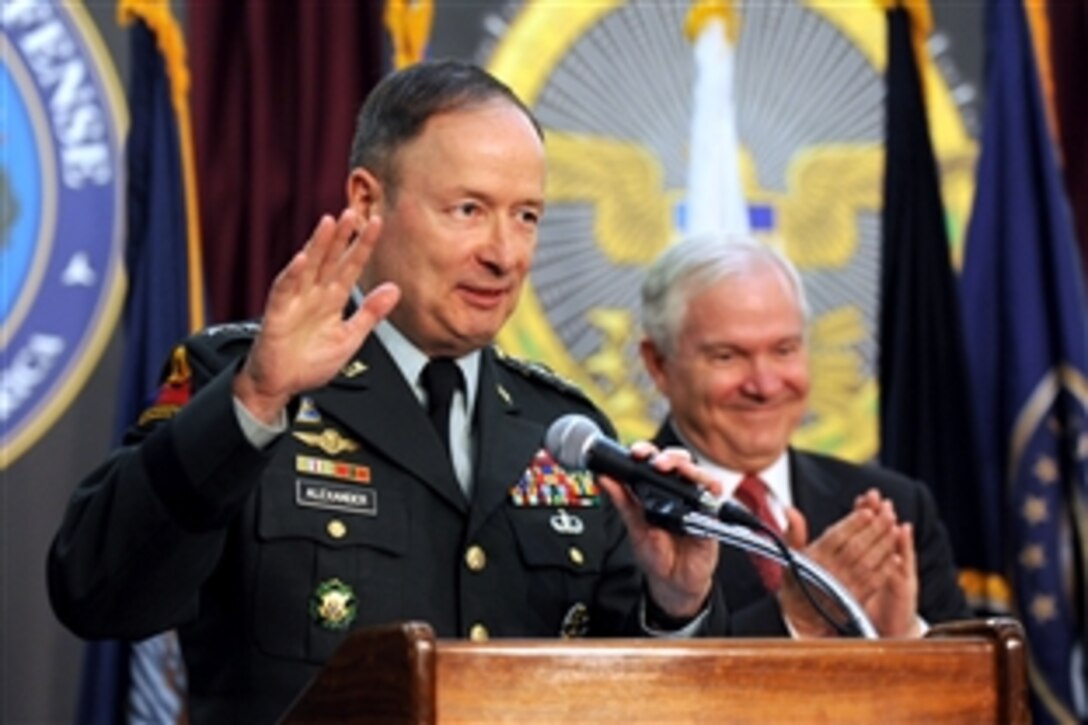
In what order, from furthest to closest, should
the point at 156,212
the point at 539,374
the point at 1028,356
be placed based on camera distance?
1. the point at 1028,356
2. the point at 156,212
3. the point at 539,374

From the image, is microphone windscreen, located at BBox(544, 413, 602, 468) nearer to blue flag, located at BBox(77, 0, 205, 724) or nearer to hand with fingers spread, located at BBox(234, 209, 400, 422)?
hand with fingers spread, located at BBox(234, 209, 400, 422)

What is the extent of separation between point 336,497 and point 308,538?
0.24 feet

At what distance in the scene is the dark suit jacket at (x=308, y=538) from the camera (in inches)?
78.4

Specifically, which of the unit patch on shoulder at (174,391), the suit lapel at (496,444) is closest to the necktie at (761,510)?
the suit lapel at (496,444)

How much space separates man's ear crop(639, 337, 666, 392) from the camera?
351 centimetres

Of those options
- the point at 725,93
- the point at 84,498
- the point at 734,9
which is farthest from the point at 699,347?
the point at 84,498

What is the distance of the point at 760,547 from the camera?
2043mm

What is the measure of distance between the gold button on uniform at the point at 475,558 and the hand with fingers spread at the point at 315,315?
1.41 ft

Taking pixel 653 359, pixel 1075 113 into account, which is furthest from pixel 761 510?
pixel 1075 113

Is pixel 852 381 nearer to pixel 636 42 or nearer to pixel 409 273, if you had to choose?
pixel 636 42

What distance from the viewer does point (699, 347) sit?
11.3ft

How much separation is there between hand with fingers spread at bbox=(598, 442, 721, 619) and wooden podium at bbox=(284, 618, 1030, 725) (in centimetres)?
41

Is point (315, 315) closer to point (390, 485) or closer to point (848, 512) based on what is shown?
point (390, 485)

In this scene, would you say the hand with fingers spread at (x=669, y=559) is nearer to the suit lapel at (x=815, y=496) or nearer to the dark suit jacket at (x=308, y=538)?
the dark suit jacket at (x=308, y=538)
